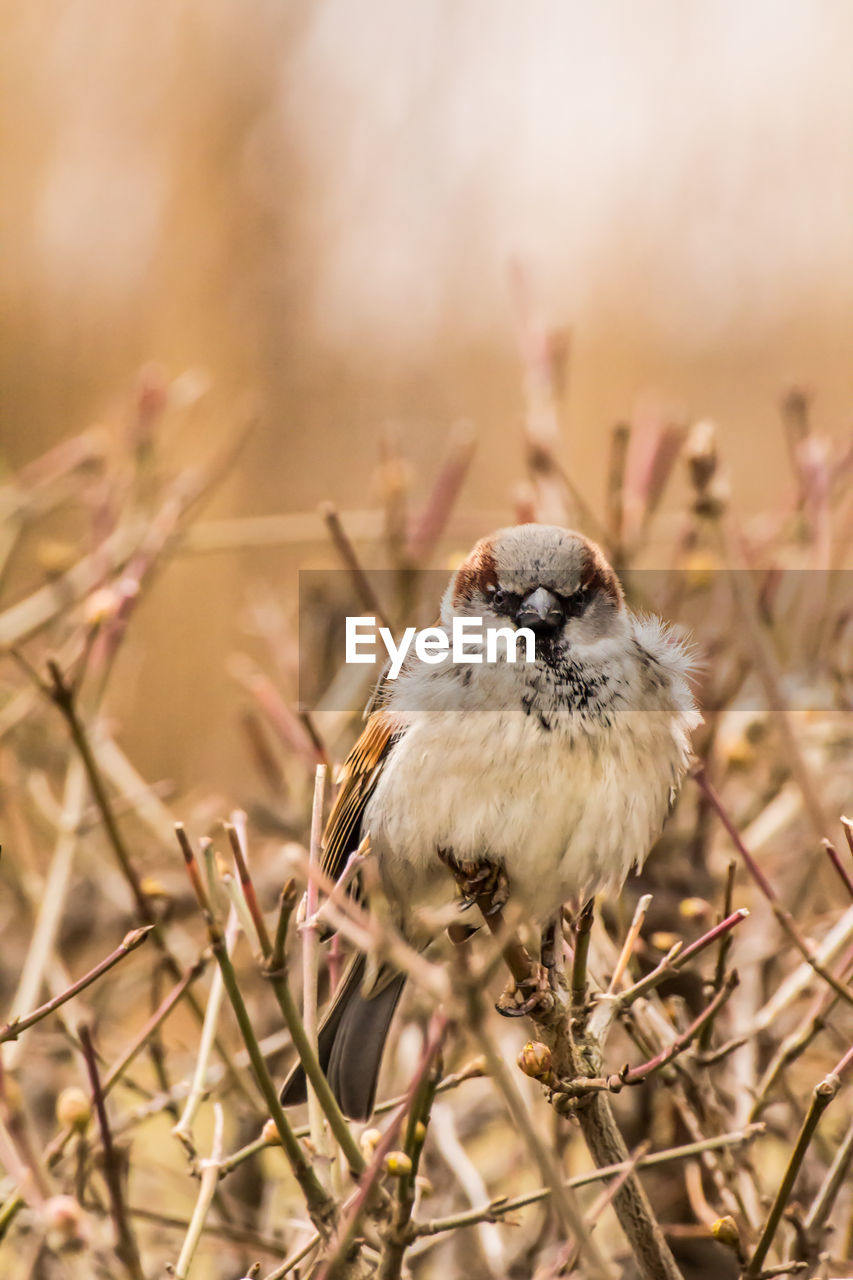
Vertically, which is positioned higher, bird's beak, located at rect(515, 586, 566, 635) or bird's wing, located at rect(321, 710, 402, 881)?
bird's beak, located at rect(515, 586, 566, 635)

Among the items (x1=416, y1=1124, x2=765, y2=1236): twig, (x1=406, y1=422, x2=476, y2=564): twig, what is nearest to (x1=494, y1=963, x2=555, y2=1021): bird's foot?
(x1=416, y1=1124, x2=765, y2=1236): twig

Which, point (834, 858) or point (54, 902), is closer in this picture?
point (834, 858)

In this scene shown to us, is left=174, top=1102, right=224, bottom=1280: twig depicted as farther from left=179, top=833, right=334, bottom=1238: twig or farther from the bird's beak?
the bird's beak

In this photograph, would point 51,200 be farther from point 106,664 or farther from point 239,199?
point 106,664

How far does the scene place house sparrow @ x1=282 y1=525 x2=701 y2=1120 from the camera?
1514mm

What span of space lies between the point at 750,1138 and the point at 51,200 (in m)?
4.52

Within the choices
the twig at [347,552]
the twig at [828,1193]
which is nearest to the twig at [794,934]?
the twig at [828,1193]

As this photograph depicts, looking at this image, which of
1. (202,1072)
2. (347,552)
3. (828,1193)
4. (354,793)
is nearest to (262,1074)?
(202,1072)

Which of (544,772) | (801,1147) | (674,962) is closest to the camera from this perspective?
(801,1147)

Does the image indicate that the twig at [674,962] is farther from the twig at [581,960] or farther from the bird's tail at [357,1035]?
the bird's tail at [357,1035]

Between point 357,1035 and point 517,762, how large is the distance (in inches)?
19.9

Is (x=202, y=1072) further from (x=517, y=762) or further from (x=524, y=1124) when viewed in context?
(x=524, y=1124)

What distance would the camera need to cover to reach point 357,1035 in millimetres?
1727

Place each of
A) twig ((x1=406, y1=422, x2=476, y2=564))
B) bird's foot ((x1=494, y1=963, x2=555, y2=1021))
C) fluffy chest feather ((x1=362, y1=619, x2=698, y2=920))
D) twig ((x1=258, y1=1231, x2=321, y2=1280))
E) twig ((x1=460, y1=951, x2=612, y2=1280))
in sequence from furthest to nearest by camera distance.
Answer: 1. twig ((x1=406, y1=422, x2=476, y2=564))
2. fluffy chest feather ((x1=362, y1=619, x2=698, y2=920))
3. bird's foot ((x1=494, y1=963, x2=555, y2=1021))
4. twig ((x1=258, y1=1231, x2=321, y2=1280))
5. twig ((x1=460, y1=951, x2=612, y2=1280))
